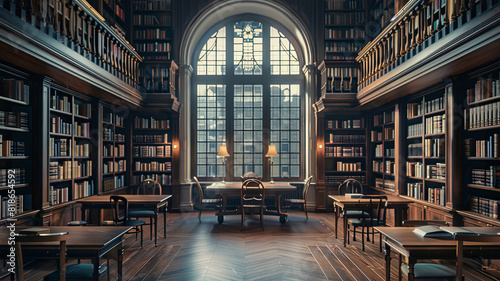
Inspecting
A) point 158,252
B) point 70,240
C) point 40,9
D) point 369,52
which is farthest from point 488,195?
point 40,9

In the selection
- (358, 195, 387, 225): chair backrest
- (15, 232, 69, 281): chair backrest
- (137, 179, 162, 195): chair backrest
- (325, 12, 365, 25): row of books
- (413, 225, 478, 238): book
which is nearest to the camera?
(15, 232, 69, 281): chair backrest

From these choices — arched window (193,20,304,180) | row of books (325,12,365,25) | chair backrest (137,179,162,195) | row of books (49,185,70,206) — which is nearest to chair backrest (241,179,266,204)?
chair backrest (137,179,162,195)

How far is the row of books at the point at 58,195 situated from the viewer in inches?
190

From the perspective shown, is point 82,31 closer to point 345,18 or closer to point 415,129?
point 415,129

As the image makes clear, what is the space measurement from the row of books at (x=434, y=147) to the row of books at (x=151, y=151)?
5421 millimetres

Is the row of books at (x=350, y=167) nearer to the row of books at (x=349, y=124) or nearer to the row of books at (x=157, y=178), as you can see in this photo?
the row of books at (x=349, y=124)

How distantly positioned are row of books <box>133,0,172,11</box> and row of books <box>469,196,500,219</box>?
288 inches

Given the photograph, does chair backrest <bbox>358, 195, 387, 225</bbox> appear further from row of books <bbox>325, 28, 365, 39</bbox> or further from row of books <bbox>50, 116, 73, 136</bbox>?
row of books <bbox>50, 116, 73, 136</bbox>

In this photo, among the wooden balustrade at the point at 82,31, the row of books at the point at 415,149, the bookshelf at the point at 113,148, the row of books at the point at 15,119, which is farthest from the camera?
the bookshelf at the point at 113,148

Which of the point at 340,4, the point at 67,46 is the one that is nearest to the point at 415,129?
the point at 340,4

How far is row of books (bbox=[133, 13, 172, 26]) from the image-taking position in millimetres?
7988

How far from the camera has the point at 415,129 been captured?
19.5 feet

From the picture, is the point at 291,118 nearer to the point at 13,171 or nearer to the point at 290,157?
the point at 290,157

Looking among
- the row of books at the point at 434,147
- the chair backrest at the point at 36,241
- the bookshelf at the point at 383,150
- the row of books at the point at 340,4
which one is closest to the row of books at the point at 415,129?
the row of books at the point at 434,147
